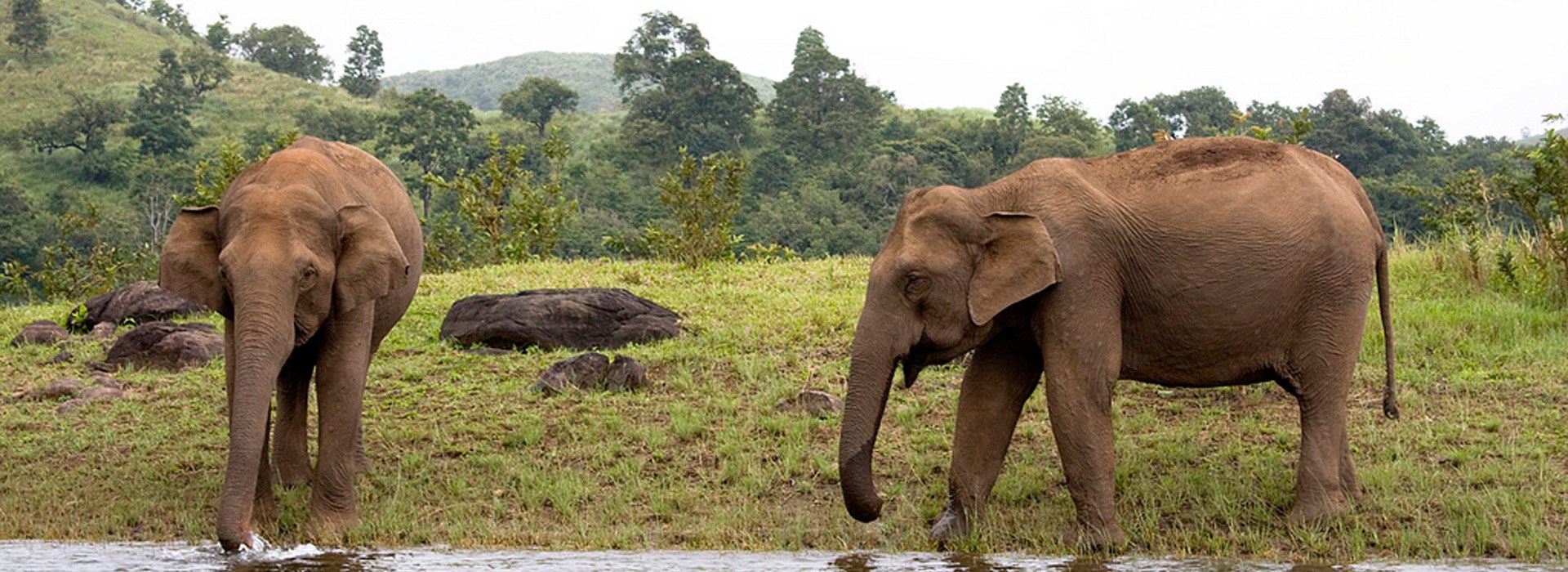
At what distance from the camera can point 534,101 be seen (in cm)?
7912

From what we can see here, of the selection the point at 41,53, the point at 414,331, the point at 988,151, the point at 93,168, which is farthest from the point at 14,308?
the point at 41,53

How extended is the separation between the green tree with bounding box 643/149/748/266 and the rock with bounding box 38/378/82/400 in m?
7.96

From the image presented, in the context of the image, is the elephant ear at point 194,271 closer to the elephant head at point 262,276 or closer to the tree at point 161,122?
the elephant head at point 262,276

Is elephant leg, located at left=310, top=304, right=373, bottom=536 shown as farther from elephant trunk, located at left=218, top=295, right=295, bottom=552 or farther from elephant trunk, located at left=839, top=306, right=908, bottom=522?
elephant trunk, located at left=839, top=306, right=908, bottom=522

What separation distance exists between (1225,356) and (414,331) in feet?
27.2

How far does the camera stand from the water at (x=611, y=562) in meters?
7.43

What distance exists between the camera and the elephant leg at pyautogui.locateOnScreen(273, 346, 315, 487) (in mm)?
9531

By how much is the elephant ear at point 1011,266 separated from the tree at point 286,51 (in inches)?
3843

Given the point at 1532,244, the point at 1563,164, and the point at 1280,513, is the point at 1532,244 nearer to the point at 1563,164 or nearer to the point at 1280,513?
the point at 1563,164

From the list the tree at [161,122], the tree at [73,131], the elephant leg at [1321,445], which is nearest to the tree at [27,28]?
the tree at [161,122]

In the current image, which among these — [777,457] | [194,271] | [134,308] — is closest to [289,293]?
[194,271]

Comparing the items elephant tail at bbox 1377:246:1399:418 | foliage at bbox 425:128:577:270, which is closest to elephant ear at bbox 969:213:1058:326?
elephant tail at bbox 1377:246:1399:418

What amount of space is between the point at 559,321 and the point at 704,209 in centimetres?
747

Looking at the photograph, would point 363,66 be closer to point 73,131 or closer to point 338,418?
point 73,131
